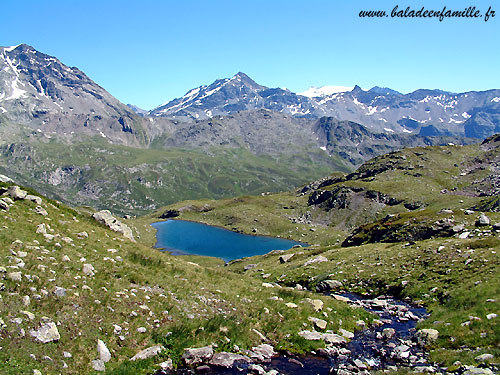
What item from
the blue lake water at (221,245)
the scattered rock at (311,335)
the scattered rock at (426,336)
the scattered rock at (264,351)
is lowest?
the blue lake water at (221,245)

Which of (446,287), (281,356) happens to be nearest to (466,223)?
(446,287)

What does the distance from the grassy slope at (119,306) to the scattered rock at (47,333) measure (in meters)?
0.20

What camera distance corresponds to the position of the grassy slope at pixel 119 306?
13109mm

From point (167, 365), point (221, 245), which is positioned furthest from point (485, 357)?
point (221, 245)

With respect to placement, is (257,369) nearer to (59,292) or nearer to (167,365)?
(167,365)

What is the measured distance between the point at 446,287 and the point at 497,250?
278 inches

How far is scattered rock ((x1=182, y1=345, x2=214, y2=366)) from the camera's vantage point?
14.7m

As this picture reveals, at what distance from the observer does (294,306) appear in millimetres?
21594

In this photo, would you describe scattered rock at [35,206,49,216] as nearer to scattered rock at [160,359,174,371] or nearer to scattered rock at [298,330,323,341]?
scattered rock at [160,359,174,371]

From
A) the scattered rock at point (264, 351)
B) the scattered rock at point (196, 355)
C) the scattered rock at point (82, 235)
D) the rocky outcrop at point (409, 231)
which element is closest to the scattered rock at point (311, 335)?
the scattered rock at point (264, 351)

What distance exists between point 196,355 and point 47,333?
6143mm

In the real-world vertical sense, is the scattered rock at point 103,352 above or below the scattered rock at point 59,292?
below

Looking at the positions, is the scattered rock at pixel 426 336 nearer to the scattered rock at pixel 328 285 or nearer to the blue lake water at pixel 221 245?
the scattered rock at pixel 328 285

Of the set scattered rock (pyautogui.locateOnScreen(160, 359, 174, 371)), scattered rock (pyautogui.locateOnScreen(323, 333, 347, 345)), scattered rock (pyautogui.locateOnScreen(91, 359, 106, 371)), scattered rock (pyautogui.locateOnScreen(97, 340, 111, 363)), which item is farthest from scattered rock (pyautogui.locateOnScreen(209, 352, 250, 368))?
scattered rock (pyautogui.locateOnScreen(323, 333, 347, 345))
